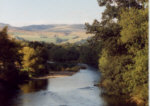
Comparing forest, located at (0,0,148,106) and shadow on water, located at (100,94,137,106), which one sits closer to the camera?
forest, located at (0,0,148,106)

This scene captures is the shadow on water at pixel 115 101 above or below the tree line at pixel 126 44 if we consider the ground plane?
below

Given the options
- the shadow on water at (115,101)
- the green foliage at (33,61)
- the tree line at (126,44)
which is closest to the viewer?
the tree line at (126,44)

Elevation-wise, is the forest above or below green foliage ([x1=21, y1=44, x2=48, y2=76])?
above

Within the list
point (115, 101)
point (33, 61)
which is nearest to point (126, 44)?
point (115, 101)

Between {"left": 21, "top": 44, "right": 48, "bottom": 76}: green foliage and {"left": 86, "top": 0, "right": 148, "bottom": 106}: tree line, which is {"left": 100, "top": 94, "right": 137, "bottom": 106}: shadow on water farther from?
{"left": 21, "top": 44, "right": 48, "bottom": 76}: green foliage

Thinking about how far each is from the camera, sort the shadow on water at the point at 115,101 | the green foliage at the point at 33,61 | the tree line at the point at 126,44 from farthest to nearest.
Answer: the green foliage at the point at 33,61 < the shadow on water at the point at 115,101 < the tree line at the point at 126,44

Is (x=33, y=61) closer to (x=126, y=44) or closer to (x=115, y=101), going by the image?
(x=115, y=101)

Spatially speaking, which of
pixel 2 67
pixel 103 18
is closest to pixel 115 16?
pixel 103 18

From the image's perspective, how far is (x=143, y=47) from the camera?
26.0 meters

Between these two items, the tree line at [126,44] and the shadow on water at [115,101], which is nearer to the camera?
the tree line at [126,44]

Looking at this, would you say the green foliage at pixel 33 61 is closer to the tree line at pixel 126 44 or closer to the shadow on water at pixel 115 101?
the tree line at pixel 126 44

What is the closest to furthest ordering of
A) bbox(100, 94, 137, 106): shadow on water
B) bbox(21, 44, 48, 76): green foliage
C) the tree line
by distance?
the tree line < bbox(100, 94, 137, 106): shadow on water < bbox(21, 44, 48, 76): green foliage

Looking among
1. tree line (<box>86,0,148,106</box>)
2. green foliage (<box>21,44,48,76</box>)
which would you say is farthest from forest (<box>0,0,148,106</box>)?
green foliage (<box>21,44,48,76</box>)

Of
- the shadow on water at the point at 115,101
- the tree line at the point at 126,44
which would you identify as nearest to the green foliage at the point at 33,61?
the tree line at the point at 126,44
